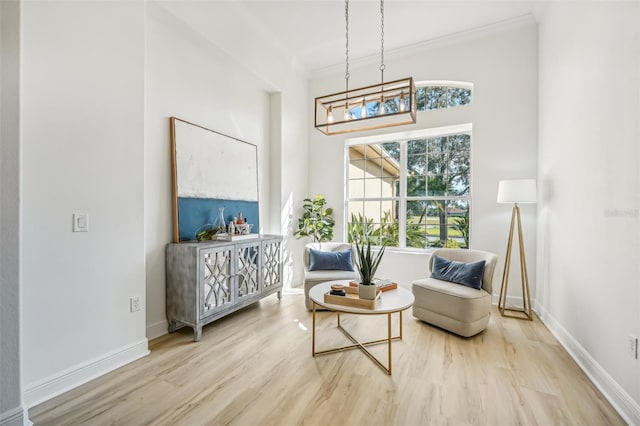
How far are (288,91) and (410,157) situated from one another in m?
2.10

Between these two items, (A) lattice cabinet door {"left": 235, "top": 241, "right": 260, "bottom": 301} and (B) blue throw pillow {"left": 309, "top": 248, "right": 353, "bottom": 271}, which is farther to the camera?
(B) blue throw pillow {"left": 309, "top": 248, "right": 353, "bottom": 271}

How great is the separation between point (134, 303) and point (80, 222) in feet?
2.49

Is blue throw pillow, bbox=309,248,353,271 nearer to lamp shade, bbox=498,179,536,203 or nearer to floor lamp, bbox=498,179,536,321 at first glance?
floor lamp, bbox=498,179,536,321

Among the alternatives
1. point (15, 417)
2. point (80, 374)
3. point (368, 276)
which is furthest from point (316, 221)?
point (15, 417)

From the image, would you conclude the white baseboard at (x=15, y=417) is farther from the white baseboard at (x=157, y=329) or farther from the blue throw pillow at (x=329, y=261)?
the blue throw pillow at (x=329, y=261)

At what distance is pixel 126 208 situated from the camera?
229cm

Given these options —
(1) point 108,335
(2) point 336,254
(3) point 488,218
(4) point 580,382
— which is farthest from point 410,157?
(1) point 108,335

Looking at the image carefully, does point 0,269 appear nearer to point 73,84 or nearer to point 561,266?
point 73,84

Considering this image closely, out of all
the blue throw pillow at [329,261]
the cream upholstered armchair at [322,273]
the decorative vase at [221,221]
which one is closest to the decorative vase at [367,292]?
the cream upholstered armchair at [322,273]

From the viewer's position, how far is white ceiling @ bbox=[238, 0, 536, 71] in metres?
3.37

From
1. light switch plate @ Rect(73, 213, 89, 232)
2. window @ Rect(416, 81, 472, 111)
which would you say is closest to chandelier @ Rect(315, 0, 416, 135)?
window @ Rect(416, 81, 472, 111)

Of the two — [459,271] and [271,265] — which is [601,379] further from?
[271,265]

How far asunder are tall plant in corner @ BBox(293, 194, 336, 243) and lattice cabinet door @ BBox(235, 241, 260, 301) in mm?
1199

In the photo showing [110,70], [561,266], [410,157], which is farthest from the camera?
[410,157]
